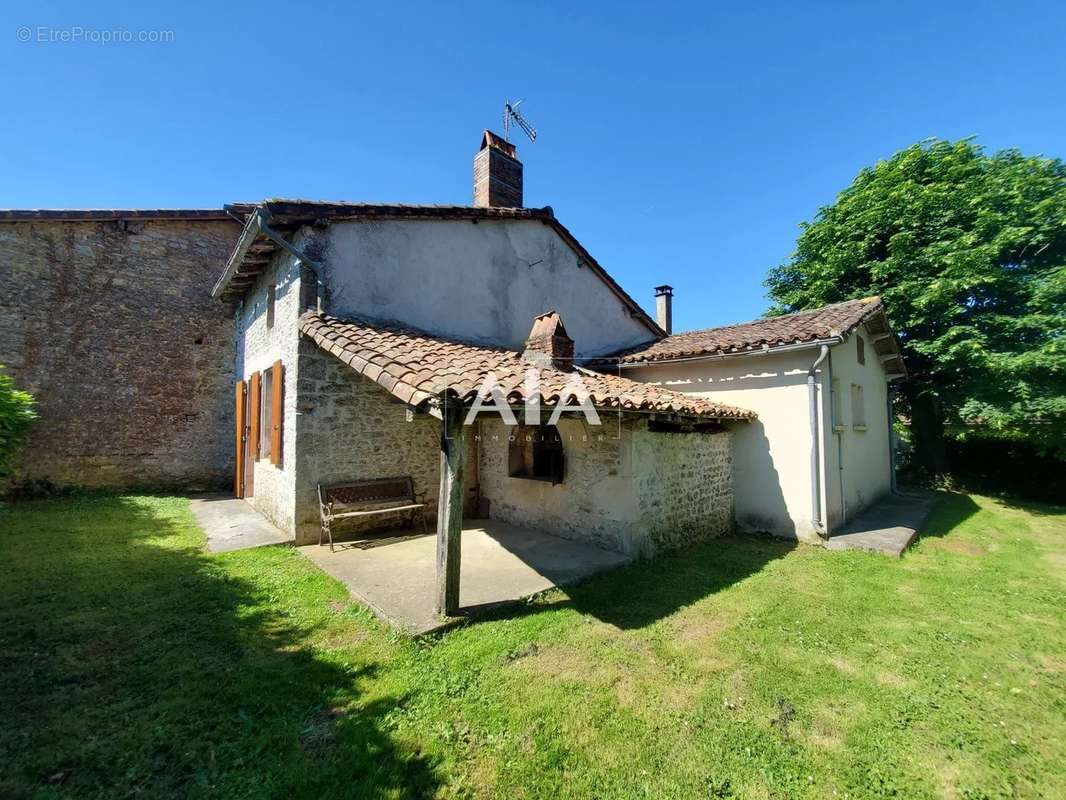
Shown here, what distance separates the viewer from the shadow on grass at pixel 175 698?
97.1 inches

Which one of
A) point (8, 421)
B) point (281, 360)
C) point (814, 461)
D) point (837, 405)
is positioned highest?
point (281, 360)

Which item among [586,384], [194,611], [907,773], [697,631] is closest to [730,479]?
[586,384]

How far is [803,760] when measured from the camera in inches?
108

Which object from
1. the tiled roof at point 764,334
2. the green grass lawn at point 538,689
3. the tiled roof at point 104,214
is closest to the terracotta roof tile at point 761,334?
the tiled roof at point 764,334

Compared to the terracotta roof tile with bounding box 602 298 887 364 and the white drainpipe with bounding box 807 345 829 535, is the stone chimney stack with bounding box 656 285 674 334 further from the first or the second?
the white drainpipe with bounding box 807 345 829 535

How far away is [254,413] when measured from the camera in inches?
347

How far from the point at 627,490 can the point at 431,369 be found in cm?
333

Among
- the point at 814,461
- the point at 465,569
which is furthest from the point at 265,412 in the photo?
the point at 814,461

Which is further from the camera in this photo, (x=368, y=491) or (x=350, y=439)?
(x=368, y=491)

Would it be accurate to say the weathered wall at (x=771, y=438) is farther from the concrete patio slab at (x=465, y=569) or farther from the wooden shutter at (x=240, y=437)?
the wooden shutter at (x=240, y=437)

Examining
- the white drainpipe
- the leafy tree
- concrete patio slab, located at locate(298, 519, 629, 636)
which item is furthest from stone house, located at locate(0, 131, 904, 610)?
the leafy tree

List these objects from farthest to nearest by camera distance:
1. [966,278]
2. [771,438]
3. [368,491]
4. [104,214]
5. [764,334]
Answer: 1. [966,278]
2. [104,214]
3. [764,334]
4. [771,438]
5. [368,491]

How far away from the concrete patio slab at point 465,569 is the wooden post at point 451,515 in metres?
0.24

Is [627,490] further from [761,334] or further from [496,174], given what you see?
[496,174]
